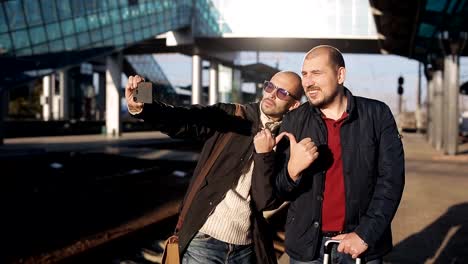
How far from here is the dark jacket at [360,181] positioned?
8.12ft

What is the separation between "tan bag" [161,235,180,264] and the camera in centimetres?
289

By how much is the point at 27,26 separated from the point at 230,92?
1344 inches

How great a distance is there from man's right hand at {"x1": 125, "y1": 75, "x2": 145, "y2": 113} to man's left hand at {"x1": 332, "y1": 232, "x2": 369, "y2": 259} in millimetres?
1324

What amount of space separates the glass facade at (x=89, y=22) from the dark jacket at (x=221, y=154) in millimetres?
22360

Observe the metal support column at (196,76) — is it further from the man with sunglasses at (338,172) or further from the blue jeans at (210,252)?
the man with sunglasses at (338,172)

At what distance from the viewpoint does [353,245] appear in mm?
2438

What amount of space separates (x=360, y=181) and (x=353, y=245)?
32 cm

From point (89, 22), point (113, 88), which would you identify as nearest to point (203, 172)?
point (89, 22)

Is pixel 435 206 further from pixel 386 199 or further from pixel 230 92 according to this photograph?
pixel 230 92

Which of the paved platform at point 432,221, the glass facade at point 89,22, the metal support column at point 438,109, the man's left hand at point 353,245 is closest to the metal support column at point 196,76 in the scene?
the glass facade at point 89,22

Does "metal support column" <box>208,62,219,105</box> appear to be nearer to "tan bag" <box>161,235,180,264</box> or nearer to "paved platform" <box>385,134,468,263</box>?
"paved platform" <box>385,134,468,263</box>

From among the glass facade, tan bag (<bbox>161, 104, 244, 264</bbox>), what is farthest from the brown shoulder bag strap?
the glass facade

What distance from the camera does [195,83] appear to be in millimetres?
45656

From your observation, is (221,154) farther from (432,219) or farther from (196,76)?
(196,76)
